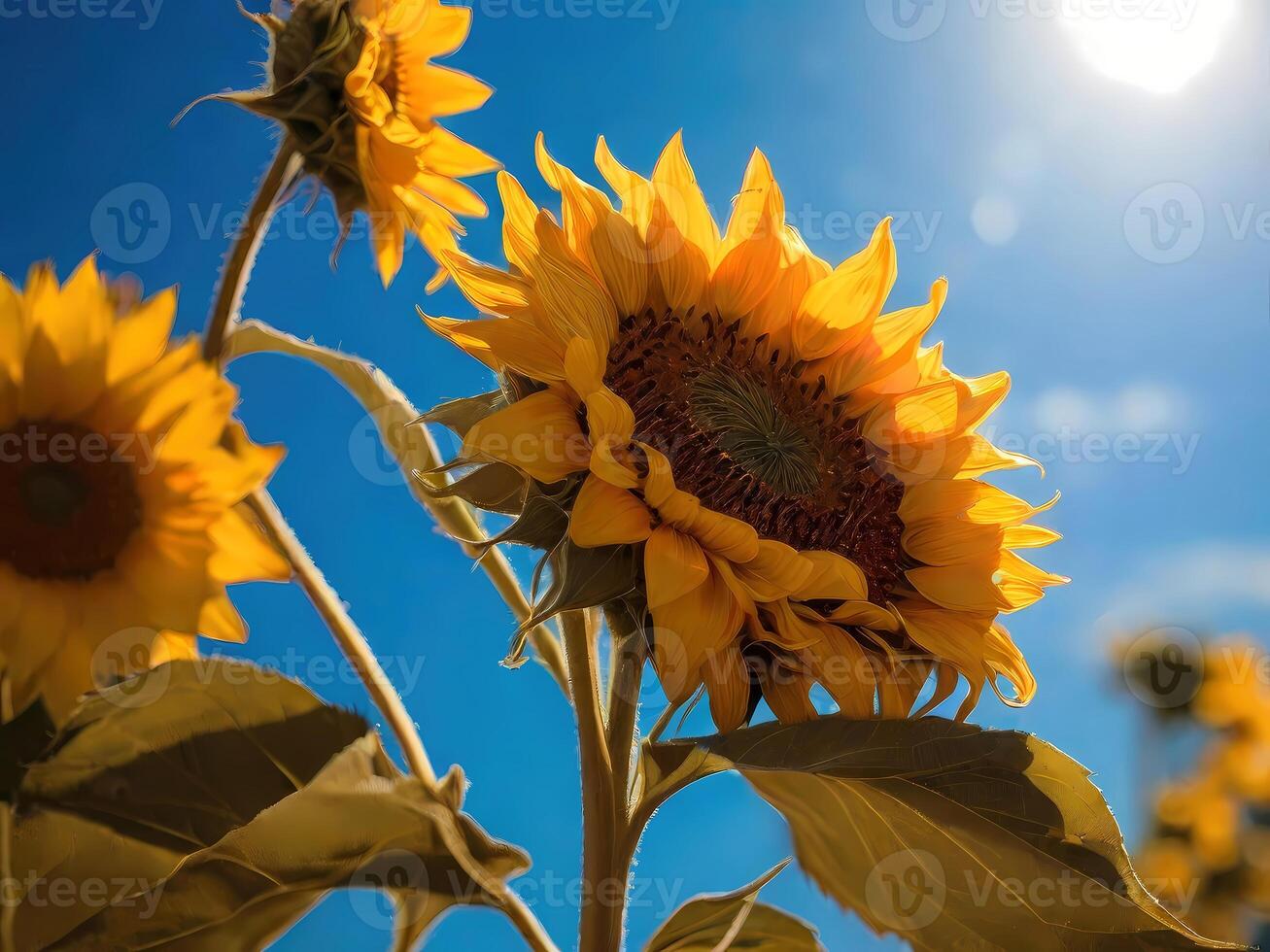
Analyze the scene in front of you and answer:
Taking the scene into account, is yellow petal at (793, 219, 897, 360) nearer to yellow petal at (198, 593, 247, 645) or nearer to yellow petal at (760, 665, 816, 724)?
yellow petal at (760, 665, 816, 724)

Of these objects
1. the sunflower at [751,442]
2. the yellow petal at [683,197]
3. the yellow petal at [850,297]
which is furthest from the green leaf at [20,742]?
the yellow petal at [850,297]

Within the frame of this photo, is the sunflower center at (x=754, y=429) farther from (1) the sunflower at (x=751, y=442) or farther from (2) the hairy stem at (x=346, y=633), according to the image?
(2) the hairy stem at (x=346, y=633)

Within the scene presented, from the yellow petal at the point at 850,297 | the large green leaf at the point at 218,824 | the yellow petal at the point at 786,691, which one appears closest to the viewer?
the large green leaf at the point at 218,824

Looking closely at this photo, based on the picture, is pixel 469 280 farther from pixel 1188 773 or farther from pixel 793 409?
pixel 1188 773

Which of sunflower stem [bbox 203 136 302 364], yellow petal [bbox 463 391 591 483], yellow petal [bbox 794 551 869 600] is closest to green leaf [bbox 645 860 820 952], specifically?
yellow petal [bbox 794 551 869 600]

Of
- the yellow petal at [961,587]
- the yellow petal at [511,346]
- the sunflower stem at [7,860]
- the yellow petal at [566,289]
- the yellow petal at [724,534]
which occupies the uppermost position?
the yellow petal at [566,289]

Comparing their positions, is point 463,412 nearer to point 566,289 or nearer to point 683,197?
point 566,289
